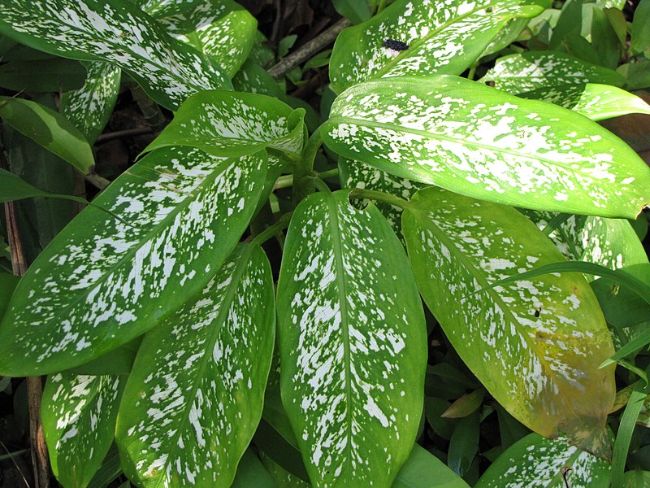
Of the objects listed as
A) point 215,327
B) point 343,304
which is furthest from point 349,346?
point 215,327

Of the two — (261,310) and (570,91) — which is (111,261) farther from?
(570,91)

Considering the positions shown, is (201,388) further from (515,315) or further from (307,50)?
(307,50)

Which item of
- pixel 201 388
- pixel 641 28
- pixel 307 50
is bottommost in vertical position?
pixel 641 28

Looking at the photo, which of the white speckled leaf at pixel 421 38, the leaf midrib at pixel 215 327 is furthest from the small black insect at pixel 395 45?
the leaf midrib at pixel 215 327

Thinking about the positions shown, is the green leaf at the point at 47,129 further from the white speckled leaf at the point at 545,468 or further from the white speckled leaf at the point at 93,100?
the white speckled leaf at the point at 545,468

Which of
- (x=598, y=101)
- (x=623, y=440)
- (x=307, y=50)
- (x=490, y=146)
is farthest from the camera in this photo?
(x=307, y=50)

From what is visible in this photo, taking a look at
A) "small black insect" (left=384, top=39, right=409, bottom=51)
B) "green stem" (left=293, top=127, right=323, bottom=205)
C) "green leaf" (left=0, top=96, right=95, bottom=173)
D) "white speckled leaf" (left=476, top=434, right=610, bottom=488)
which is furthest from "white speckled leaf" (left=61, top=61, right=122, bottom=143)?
"white speckled leaf" (left=476, top=434, right=610, bottom=488)
